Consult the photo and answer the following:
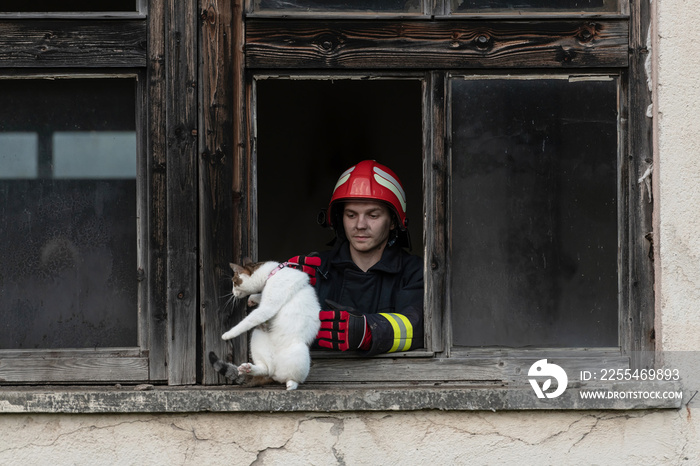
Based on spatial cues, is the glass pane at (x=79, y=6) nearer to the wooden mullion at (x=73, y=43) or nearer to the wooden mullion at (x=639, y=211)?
the wooden mullion at (x=73, y=43)

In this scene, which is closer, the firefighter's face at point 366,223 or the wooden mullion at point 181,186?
the wooden mullion at point 181,186

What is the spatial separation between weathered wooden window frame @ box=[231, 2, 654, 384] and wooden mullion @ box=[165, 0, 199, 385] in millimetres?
262

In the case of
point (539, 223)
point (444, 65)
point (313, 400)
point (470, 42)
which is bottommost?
point (313, 400)

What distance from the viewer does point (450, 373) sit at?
3975mm

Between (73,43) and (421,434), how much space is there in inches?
98.0

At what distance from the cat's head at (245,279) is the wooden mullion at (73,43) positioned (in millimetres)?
1117

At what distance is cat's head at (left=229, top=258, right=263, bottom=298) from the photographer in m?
3.71

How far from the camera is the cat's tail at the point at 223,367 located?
145 inches

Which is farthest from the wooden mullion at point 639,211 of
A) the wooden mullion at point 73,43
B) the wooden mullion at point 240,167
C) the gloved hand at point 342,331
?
the wooden mullion at point 73,43

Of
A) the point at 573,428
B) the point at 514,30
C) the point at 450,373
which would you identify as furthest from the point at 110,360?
the point at 514,30

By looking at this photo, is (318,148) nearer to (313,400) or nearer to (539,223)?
(539,223)

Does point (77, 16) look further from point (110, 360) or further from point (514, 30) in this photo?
point (514, 30)

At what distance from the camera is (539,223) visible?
4.04 metres

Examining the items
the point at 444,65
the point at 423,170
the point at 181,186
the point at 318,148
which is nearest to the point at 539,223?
the point at 423,170
